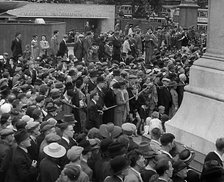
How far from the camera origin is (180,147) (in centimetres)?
890

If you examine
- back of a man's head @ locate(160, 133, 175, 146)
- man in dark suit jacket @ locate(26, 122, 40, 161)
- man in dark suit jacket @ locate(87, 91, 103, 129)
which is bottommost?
man in dark suit jacket @ locate(87, 91, 103, 129)

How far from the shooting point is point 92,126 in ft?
41.8

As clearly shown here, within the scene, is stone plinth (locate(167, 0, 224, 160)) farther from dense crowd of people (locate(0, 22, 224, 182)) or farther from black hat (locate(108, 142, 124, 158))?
black hat (locate(108, 142, 124, 158))

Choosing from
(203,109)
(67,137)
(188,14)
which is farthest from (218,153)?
(188,14)

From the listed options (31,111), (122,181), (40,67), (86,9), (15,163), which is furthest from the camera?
(86,9)

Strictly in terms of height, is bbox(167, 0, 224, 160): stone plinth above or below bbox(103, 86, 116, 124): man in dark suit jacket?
above

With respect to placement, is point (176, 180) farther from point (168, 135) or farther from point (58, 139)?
point (58, 139)

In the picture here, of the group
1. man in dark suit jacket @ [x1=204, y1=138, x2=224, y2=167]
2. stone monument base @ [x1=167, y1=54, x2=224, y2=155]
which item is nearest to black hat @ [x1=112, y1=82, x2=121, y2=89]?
stone monument base @ [x1=167, y1=54, x2=224, y2=155]

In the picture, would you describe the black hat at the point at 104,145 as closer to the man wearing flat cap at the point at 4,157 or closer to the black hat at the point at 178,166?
the black hat at the point at 178,166

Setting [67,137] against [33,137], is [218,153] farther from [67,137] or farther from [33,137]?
[33,137]

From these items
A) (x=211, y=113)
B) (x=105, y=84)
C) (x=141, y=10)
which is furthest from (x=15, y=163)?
(x=141, y=10)

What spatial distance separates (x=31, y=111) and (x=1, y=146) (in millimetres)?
1955

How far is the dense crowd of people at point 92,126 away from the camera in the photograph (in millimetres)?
7387

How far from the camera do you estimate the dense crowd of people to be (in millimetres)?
7387
